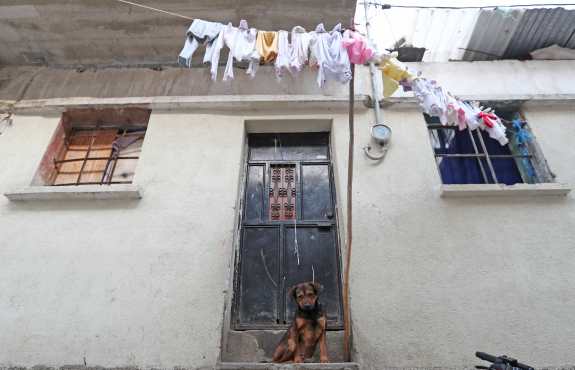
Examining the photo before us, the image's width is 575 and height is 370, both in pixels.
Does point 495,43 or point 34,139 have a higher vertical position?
point 495,43

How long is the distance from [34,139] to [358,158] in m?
4.53

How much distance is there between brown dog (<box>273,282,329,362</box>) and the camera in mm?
3570

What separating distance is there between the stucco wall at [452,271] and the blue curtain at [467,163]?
0.48 meters

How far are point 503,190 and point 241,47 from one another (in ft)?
11.4

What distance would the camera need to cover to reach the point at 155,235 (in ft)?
15.5

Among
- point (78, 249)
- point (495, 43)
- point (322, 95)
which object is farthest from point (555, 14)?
point (78, 249)

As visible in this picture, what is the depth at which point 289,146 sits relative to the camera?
235 inches

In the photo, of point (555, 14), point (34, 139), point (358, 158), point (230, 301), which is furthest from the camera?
point (555, 14)

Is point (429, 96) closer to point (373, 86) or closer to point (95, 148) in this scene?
point (373, 86)

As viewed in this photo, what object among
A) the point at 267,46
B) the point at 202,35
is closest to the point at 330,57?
the point at 267,46

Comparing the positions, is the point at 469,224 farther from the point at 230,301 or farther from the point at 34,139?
the point at 34,139

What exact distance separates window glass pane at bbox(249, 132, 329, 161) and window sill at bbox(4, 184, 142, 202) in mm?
1709

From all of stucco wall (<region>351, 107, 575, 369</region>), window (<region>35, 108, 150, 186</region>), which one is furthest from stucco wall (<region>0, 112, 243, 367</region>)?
stucco wall (<region>351, 107, 575, 369</region>)

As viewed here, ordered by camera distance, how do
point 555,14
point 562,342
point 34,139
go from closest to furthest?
point 562,342 → point 34,139 → point 555,14
